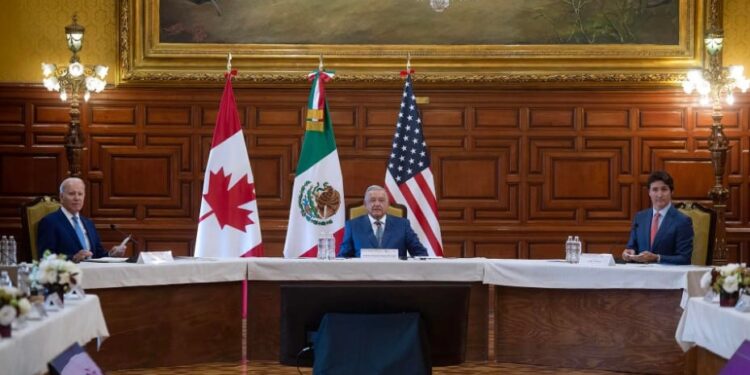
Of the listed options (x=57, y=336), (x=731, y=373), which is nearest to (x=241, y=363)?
(x=57, y=336)

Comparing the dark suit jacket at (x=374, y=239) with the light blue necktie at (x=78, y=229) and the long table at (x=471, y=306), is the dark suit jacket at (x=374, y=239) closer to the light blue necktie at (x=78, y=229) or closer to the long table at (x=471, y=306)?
the long table at (x=471, y=306)

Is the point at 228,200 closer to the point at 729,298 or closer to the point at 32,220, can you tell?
the point at 32,220

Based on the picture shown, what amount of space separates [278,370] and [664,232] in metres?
3.07

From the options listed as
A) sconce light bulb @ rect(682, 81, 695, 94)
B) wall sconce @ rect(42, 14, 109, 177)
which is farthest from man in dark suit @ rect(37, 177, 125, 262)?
sconce light bulb @ rect(682, 81, 695, 94)

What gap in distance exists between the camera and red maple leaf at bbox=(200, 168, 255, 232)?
10469mm

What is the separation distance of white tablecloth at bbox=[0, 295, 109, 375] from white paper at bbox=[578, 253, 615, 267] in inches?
143

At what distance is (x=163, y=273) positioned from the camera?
8.12 m

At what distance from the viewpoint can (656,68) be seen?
40.2ft

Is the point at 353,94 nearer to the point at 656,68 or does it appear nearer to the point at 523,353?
the point at 656,68

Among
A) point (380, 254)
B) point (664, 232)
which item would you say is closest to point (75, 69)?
point (380, 254)

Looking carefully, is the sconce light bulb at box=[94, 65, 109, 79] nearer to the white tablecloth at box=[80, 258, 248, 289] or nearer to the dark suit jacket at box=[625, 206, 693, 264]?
the white tablecloth at box=[80, 258, 248, 289]

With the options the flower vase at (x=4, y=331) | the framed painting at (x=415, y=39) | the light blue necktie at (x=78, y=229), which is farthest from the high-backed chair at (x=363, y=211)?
the flower vase at (x=4, y=331)

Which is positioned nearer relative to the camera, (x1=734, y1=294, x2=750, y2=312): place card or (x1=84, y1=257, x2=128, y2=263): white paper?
(x1=734, y1=294, x2=750, y2=312): place card

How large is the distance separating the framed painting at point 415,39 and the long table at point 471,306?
4.20 metres
